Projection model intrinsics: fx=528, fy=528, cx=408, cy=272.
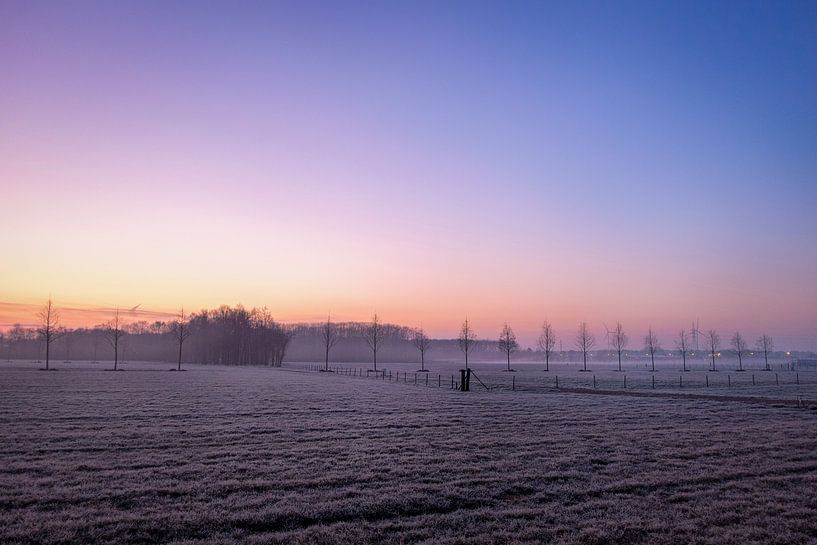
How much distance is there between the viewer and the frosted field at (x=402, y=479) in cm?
1049

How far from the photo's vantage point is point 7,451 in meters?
17.3

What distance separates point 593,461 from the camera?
16781 millimetres

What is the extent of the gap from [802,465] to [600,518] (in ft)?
31.2

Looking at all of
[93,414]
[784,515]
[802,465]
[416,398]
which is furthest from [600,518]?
[416,398]

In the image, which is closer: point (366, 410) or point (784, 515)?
point (784, 515)

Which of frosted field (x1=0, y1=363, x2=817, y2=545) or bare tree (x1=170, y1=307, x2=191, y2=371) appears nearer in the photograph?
frosted field (x1=0, y1=363, x2=817, y2=545)

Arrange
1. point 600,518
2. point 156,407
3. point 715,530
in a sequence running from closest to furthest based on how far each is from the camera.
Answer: point 715,530 < point 600,518 < point 156,407

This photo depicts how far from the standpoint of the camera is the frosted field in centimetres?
1049

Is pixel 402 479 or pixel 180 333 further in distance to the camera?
pixel 180 333

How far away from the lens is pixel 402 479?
1438cm

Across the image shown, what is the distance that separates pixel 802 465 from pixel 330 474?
14426 millimetres

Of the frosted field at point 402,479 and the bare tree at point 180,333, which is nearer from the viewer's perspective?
the frosted field at point 402,479

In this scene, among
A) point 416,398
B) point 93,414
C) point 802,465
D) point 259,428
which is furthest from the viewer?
point 416,398

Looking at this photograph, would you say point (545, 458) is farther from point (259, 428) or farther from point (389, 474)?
point (259, 428)
